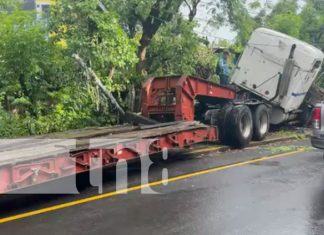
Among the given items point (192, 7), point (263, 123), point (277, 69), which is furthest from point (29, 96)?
Result: point (277, 69)

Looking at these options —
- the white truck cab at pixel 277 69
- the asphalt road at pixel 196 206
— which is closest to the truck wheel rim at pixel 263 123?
the white truck cab at pixel 277 69

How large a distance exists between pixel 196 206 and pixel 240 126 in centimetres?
581

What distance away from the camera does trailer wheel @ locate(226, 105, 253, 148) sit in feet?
41.5

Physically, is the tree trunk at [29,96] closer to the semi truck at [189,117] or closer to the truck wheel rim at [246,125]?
the semi truck at [189,117]

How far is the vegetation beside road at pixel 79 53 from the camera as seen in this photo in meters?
12.1

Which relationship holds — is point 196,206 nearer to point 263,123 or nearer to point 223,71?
point 263,123

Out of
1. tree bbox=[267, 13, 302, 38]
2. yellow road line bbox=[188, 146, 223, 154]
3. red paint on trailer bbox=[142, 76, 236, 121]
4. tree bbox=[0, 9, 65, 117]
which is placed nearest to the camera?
red paint on trailer bbox=[142, 76, 236, 121]

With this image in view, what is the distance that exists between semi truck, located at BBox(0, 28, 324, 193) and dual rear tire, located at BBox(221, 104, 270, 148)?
2cm

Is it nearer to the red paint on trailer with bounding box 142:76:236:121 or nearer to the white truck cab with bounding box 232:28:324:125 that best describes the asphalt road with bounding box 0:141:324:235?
the red paint on trailer with bounding box 142:76:236:121

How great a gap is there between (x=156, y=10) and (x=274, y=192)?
8.35 m

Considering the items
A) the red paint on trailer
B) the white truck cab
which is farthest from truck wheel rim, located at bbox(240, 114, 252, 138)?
the white truck cab

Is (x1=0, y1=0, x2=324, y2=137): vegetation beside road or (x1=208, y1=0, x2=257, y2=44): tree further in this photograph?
(x1=208, y1=0, x2=257, y2=44): tree

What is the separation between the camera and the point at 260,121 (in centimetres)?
1414

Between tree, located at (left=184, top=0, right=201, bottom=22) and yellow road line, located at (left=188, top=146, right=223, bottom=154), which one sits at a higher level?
tree, located at (left=184, top=0, right=201, bottom=22)
